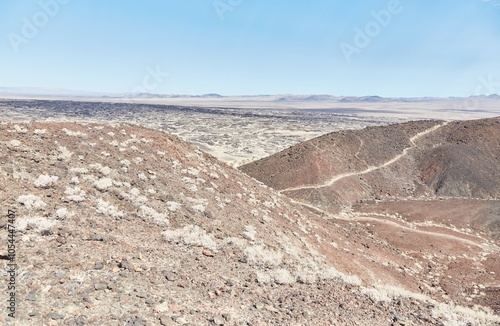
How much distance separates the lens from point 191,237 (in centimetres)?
1403

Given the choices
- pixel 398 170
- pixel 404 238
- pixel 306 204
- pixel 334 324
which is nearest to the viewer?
pixel 334 324

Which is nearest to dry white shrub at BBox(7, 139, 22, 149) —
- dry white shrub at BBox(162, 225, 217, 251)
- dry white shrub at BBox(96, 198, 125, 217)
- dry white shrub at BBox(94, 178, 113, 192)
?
dry white shrub at BBox(94, 178, 113, 192)

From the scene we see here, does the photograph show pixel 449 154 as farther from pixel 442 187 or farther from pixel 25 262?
pixel 25 262

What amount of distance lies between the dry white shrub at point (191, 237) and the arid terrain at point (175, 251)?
0.17 feet

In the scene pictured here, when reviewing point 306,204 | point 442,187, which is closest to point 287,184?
point 306,204

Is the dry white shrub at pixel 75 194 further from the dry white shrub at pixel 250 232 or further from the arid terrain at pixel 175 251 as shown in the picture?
the dry white shrub at pixel 250 232

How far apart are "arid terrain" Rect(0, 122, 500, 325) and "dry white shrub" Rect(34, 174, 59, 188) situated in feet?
0.18

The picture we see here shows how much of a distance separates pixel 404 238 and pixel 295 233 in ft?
48.3

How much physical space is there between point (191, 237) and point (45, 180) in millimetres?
6021

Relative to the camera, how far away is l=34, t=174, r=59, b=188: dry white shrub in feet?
44.3

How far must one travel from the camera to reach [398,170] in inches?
1959

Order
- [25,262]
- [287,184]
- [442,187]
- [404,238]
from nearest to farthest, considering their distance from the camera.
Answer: [25,262] → [404,238] → [287,184] → [442,187]

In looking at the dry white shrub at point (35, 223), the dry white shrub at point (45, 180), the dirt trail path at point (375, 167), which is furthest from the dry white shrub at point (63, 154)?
the dirt trail path at point (375, 167)

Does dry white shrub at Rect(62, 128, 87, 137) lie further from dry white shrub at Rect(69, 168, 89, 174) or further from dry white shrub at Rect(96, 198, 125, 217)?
dry white shrub at Rect(96, 198, 125, 217)
